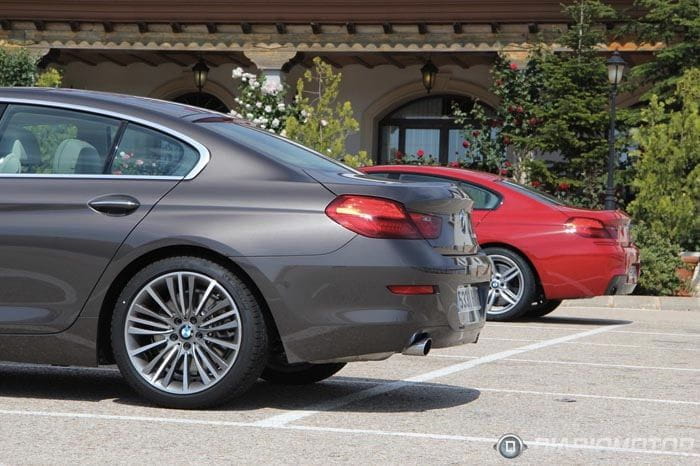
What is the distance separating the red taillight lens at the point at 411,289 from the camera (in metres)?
6.29

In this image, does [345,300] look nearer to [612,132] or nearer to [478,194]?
[478,194]

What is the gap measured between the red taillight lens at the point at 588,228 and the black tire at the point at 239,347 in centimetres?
701

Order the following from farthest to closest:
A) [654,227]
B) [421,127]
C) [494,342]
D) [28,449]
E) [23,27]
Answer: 1. [421,127]
2. [23,27]
3. [654,227]
4. [494,342]
5. [28,449]

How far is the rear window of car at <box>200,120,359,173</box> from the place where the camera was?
6.77m

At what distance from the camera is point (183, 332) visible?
6465mm

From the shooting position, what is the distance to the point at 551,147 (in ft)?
73.3

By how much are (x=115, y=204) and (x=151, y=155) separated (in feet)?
1.11

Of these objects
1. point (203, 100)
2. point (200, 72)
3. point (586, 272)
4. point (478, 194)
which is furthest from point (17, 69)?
point (586, 272)

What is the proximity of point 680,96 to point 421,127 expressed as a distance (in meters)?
8.96

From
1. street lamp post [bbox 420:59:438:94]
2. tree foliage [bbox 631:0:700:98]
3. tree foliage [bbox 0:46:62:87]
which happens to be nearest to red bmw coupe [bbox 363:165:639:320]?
tree foliage [bbox 631:0:700:98]

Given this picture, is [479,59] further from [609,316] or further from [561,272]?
[561,272]

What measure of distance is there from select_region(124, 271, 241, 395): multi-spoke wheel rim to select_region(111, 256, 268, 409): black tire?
0.02 meters

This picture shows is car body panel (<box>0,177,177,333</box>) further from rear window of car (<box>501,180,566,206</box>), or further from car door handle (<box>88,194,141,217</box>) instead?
rear window of car (<box>501,180,566,206</box>)

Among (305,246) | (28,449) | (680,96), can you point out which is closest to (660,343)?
(305,246)
